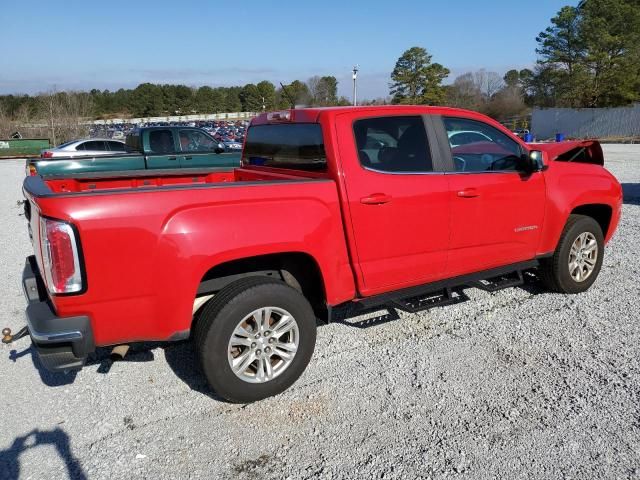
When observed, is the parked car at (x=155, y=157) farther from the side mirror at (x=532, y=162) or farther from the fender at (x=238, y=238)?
the fender at (x=238, y=238)

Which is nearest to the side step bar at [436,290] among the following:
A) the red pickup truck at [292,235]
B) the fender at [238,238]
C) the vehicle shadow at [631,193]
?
the red pickup truck at [292,235]

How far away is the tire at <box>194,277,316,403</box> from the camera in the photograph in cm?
308

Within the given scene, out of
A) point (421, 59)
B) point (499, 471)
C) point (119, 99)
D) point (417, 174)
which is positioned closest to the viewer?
point (499, 471)

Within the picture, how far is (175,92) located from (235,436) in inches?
4821

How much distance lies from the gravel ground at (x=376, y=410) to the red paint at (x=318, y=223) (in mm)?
604

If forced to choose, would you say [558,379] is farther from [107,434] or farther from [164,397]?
[107,434]

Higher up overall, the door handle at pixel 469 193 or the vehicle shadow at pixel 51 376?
the door handle at pixel 469 193

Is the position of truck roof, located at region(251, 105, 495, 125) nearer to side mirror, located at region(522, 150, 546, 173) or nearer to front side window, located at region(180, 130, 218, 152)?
side mirror, located at region(522, 150, 546, 173)

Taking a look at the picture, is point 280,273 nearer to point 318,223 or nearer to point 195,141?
point 318,223

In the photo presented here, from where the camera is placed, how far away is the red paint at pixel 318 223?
2793mm

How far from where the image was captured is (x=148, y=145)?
1116 centimetres

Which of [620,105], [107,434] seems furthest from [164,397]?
[620,105]

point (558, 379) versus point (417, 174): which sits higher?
point (417, 174)

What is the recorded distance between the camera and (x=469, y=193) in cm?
403
